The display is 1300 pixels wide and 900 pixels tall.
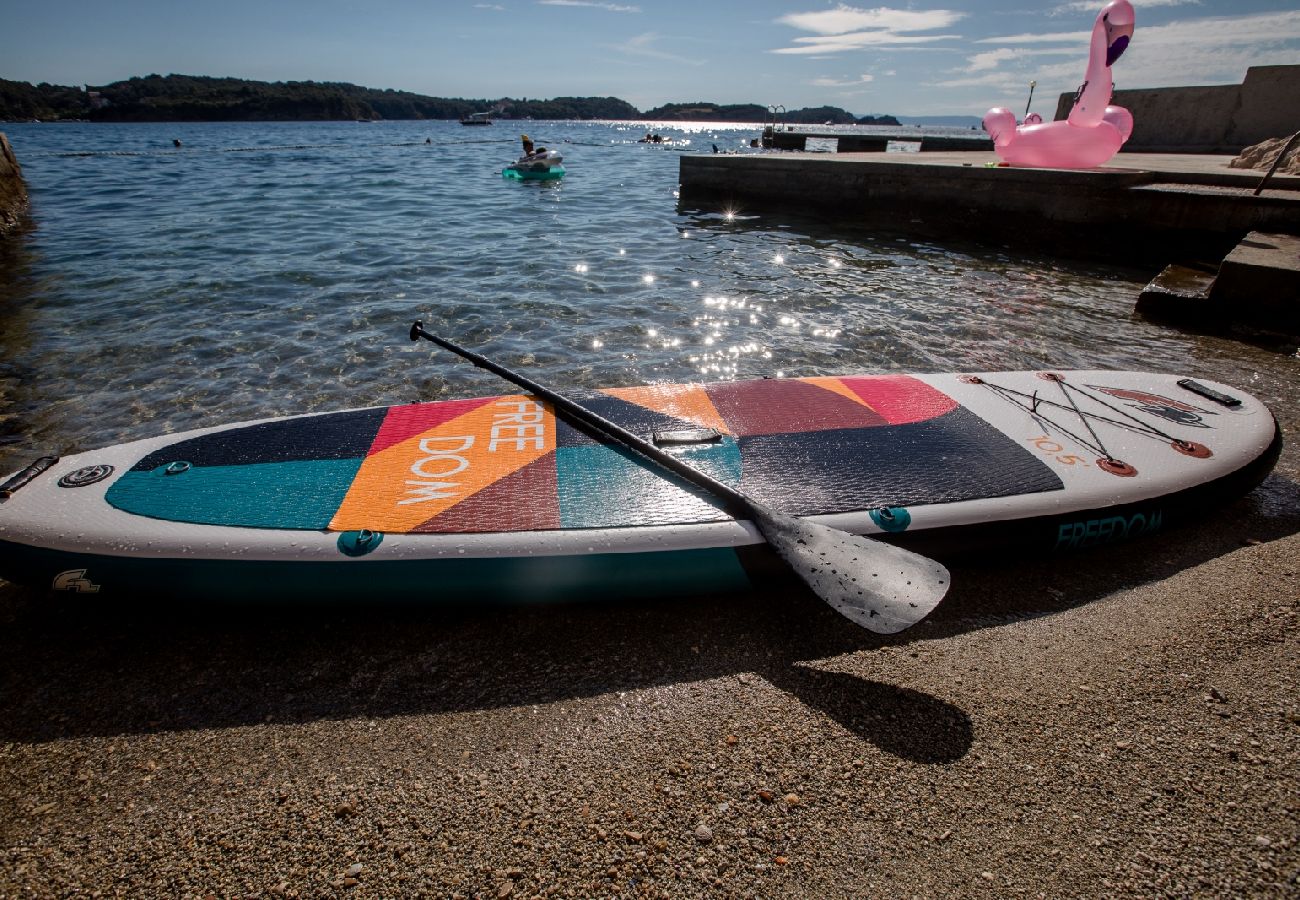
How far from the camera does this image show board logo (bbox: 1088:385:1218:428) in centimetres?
352

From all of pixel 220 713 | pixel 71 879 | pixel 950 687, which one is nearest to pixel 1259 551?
pixel 950 687

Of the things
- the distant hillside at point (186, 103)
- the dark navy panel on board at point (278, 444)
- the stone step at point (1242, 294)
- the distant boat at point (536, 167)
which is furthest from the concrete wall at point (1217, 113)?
the distant hillside at point (186, 103)

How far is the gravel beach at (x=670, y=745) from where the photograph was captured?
5.59 feet

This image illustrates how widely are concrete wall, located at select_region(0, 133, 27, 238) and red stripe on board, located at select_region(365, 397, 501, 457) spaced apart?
41.7 feet

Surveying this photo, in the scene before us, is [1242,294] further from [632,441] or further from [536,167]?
[536,167]

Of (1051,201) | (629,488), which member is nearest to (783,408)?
(629,488)

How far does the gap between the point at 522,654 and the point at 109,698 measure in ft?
4.88

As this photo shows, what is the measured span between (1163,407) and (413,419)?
430cm

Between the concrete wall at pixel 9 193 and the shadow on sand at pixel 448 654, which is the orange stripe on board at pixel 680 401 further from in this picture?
the concrete wall at pixel 9 193

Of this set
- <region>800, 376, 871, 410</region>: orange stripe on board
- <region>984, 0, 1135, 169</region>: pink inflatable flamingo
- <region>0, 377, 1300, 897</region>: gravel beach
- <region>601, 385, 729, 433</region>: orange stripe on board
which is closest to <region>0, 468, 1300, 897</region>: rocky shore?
<region>0, 377, 1300, 897</region>: gravel beach

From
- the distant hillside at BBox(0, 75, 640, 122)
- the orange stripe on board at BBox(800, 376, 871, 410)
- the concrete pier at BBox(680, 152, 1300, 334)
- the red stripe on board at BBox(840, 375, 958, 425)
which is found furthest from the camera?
the distant hillside at BBox(0, 75, 640, 122)

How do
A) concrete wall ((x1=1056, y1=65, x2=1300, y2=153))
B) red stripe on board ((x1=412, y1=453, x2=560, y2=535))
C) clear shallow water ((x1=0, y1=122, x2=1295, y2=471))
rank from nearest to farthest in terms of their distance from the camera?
red stripe on board ((x1=412, y1=453, x2=560, y2=535))
clear shallow water ((x1=0, y1=122, x2=1295, y2=471))
concrete wall ((x1=1056, y1=65, x2=1300, y2=153))

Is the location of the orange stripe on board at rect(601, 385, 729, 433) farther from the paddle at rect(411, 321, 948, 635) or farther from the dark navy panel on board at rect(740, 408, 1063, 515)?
the paddle at rect(411, 321, 948, 635)

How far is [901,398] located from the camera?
12.5 ft
